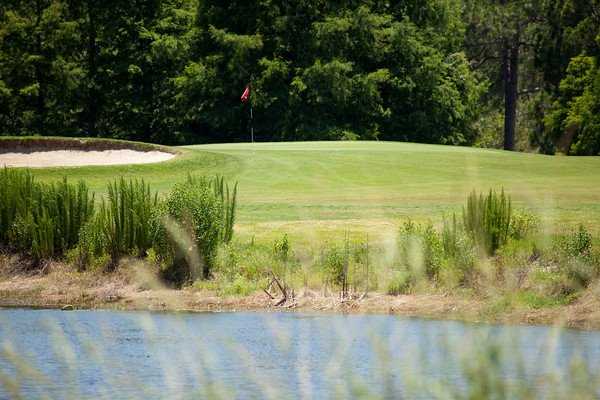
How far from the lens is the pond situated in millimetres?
11609

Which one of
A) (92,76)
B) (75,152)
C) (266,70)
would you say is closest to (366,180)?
(75,152)

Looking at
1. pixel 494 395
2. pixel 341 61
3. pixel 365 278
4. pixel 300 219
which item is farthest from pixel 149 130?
pixel 494 395

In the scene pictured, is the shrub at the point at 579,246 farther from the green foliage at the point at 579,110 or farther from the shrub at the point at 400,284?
the green foliage at the point at 579,110

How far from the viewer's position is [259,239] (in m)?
22.0

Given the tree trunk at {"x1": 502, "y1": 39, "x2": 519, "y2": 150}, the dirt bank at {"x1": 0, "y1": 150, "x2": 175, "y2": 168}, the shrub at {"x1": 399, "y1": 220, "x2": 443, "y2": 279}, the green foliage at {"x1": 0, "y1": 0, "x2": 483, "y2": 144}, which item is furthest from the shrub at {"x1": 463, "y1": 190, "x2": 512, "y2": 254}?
the tree trunk at {"x1": 502, "y1": 39, "x2": 519, "y2": 150}

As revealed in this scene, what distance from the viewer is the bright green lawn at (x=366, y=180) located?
2423cm

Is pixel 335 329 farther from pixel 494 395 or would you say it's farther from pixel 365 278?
pixel 494 395

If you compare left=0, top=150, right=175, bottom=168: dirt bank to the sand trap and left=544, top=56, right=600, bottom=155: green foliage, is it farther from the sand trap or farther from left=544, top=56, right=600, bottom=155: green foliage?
left=544, top=56, right=600, bottom=155: green foliage

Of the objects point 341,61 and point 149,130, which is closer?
point 341,61

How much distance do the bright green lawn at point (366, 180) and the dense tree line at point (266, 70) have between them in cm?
1991

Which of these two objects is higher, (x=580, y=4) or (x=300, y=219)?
(x=580, y=4)

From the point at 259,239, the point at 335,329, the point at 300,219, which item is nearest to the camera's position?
the point at 335,329

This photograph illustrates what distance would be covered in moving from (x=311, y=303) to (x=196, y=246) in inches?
98.0

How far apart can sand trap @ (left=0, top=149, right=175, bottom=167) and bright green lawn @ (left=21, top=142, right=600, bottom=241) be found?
144 cm
